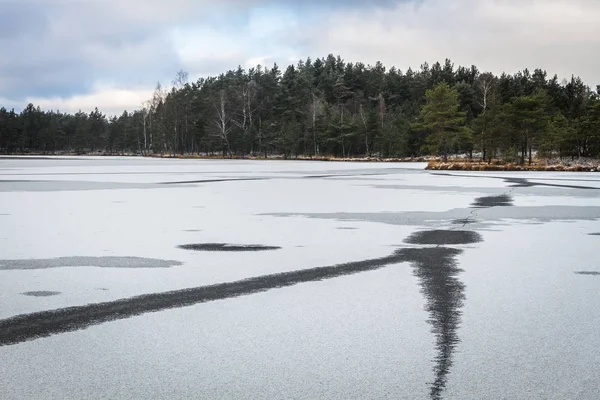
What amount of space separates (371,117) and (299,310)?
273 ft

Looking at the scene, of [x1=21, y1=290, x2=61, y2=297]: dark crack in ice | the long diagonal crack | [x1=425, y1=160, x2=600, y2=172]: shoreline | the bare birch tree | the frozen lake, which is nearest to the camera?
the frozen lake

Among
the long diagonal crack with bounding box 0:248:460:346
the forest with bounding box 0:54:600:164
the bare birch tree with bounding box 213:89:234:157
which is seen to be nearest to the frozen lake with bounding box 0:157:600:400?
the long diagonal crack with bounding box 0:248:460:346

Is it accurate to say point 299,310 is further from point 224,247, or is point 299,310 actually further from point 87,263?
point 224,247

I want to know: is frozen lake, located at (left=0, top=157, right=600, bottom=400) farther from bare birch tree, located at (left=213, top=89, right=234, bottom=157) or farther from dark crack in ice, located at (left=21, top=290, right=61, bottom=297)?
bare birch tree, located at (left=213, top=89, right=234, bottom=157)

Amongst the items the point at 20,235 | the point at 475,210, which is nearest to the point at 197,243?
the point at 20,235

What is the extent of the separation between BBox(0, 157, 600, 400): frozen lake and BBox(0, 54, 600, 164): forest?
45458 millimetres

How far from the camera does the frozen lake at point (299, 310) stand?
3.99 meters

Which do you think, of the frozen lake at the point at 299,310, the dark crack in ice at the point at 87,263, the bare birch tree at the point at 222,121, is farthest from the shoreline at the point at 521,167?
the bare birch tree at the point at 222,121

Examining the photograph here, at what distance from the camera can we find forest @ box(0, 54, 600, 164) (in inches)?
2309

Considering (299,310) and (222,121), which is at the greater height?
(222,121)

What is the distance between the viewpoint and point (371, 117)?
8712 cm

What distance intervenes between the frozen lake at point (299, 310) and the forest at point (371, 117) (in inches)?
1790

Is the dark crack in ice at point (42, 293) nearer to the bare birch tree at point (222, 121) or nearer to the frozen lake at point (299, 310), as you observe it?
the frozen lake at point (299, 310)

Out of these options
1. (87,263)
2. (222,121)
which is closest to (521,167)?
(87,263)
